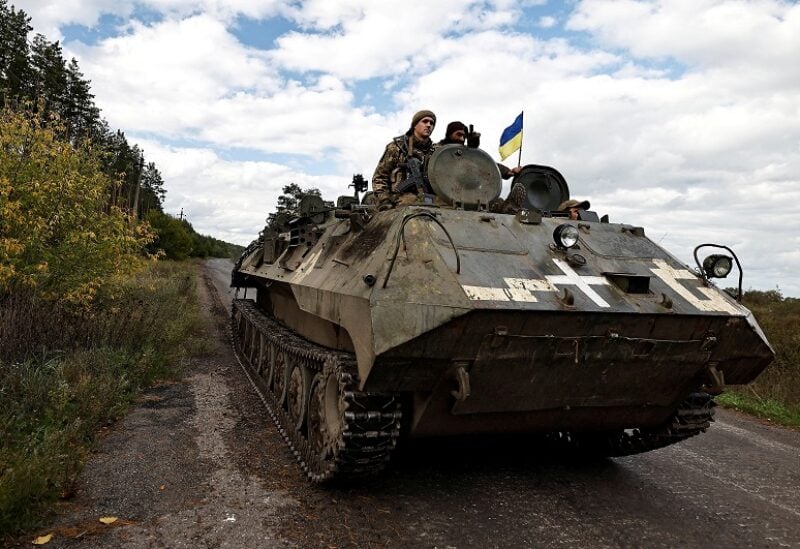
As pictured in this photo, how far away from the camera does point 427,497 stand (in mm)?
4746

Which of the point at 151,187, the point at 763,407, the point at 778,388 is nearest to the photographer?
the point at 763,407

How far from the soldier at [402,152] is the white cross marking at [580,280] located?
2388mm

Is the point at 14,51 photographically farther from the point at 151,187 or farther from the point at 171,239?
the point at 151,187

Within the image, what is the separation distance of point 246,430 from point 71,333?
336cm

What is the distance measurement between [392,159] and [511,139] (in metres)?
1.69

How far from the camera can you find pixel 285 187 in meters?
32.9

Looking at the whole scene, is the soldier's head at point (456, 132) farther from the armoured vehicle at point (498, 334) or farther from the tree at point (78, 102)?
the tree at point (78, 102)

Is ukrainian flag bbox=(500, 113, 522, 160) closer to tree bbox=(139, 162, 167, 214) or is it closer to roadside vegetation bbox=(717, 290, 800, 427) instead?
roadside vegetation bbox=(717, 290, 800, 427)

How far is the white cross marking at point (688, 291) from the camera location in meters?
4.71

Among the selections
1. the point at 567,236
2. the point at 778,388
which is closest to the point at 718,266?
the point at 567,236

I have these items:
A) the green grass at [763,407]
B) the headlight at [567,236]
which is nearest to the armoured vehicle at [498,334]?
the headlight at [567,236]

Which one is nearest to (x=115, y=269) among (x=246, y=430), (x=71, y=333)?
(x=71, y=333)

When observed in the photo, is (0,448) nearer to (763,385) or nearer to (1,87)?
(763,385)

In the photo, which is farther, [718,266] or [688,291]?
[718,266]
